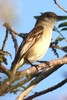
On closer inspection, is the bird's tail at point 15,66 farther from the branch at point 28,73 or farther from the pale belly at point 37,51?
the pale belly at point 37,51

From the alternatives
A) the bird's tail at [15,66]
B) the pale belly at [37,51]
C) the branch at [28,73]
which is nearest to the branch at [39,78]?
the branch at [28,73]

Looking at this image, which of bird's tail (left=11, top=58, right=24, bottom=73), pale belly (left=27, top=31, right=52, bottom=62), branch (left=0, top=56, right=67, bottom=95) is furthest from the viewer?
pale belly (left=27, top=31, right=52, bottom=62)

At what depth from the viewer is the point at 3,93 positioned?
217cm

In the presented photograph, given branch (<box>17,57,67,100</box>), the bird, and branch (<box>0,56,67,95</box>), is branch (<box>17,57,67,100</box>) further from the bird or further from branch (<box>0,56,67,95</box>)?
the bird

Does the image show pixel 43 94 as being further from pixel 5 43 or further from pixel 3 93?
pixel 5 43

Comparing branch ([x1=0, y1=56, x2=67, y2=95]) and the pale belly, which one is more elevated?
the pale belly

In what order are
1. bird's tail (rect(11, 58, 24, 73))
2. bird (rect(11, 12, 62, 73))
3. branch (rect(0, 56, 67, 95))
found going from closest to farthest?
branch (rect(0, 56, 67, 95)) < bird's tail (rect(11, 58, 24, 73)) < bird (rect(11, 12, 62, 73))

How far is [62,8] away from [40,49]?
181 cm

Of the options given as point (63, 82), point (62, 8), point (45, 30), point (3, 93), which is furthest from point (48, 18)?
point (3, 93)

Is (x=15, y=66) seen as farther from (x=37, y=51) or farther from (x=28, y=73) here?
(x=37, y=51)

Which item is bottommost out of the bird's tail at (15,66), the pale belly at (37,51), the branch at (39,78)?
the branch at (39,78)

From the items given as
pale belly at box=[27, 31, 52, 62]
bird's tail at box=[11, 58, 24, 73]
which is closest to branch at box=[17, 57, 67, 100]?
bird's tail at box=[11, 58, 24, 73]

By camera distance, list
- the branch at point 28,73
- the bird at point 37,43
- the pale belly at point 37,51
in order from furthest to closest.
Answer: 1. the pale belly at point 37,51
2. the bird at point 37,43
3. the branch at point 28,73

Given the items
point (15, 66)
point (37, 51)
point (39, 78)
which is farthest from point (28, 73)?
point (37, 51)
